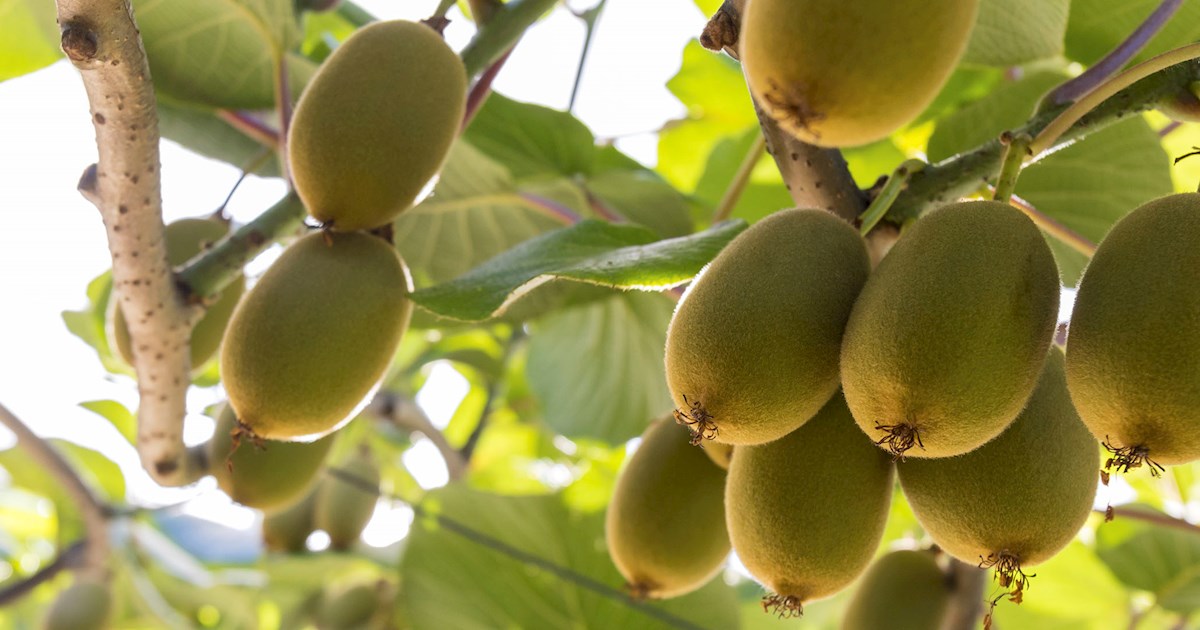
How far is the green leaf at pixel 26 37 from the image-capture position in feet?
3.20

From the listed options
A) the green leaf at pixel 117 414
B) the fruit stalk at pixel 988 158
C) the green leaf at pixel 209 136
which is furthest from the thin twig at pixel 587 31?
the green leaf at pixel 117 414

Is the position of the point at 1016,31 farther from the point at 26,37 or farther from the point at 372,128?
the point at 26,37

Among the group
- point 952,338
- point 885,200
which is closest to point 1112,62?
point 885,200

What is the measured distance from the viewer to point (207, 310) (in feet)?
3.09

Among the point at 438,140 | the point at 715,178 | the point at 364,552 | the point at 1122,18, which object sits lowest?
the point at 364,552

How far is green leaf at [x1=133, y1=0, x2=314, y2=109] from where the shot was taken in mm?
966

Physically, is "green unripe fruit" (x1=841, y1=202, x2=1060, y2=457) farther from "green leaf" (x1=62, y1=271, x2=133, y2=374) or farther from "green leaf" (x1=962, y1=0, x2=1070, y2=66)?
"green leaf" (x1=62, y1=271, x2=133, y2=374)

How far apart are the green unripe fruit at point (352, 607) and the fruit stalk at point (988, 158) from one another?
1253 mm

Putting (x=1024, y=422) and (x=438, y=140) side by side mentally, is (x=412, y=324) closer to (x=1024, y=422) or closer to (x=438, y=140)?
(x=438, y=140)

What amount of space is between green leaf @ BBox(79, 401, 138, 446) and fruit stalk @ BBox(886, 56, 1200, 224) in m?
1.70

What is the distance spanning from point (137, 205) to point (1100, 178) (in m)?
0.82

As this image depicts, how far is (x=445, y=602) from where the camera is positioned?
1444mm

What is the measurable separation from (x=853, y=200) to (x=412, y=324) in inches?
22.4

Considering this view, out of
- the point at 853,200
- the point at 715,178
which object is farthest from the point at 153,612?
the point at 853,200
